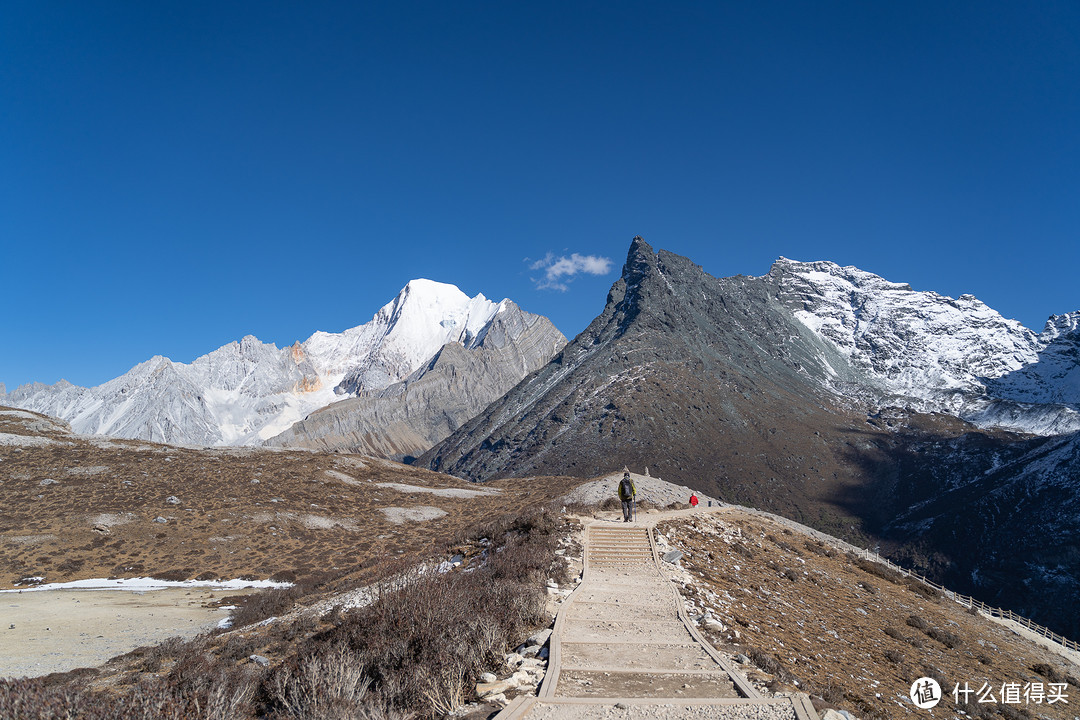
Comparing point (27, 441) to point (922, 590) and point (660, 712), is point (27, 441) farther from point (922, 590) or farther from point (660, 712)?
point (922, 590)

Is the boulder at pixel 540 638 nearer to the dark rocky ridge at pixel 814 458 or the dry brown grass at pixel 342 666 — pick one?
the dry brown grass at pixel 342 666

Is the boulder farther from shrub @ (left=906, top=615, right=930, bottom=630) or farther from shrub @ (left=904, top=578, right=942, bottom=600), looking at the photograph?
shrub @ (left=904, top=578, right=942, bottom=600)

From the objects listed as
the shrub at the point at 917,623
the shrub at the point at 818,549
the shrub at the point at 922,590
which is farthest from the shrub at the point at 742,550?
the shrub at the point at 922,590

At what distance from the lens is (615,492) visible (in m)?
38.7

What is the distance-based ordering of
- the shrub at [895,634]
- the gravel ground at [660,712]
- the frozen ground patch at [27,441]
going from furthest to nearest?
the frozen ground patch at [27,441] → the shrub at [895,634] → the gravel ground at [660,712]

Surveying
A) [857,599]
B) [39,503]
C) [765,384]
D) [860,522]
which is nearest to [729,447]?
[860,522]

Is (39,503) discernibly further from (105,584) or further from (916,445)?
(916,445)

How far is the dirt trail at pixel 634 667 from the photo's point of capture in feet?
28.3

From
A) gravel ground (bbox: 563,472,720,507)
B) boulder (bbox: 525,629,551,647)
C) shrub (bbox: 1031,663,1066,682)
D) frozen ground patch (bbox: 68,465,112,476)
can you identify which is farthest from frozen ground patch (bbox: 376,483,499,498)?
boulder (bbox: 525,629,551,647)

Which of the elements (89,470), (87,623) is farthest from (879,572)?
(89,470)

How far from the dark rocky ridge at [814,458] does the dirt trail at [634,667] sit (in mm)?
92236

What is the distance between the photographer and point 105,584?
29.1m

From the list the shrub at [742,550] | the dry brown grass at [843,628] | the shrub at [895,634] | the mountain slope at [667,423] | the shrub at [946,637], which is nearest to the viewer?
the dry brown grass at [843,628]

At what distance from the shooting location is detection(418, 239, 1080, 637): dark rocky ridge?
91812mm
